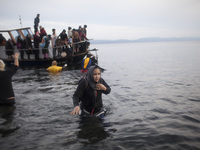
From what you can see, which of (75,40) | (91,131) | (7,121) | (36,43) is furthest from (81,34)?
(91,131)

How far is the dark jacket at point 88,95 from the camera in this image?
4398 millimetres

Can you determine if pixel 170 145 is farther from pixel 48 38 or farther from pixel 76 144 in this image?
pixel 48 38

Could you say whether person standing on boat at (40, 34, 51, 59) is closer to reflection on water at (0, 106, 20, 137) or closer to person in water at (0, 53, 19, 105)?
reflection on water at (0, 106, 20, 137)

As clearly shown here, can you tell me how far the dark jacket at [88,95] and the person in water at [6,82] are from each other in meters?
2.52

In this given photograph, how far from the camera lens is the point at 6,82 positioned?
5.75 m

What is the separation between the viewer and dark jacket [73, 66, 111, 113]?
4.40 metres

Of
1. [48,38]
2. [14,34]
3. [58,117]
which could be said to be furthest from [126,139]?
[14,34]

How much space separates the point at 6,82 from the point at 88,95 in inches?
118

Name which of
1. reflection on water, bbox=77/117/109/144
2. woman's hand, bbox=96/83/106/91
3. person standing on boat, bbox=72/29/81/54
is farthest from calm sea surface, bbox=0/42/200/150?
person standing on boat, bbox=72/29/81/54

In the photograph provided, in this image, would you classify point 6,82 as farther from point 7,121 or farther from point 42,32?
point 42,32

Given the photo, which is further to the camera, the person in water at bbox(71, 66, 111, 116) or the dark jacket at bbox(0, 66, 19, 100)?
the dark jacket at bbox(0, 66, 19, 100)

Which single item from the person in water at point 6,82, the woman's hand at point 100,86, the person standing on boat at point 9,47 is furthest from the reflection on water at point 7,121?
the person standing on boat at point 9,47

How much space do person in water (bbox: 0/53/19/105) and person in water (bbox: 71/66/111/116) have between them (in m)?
2.54

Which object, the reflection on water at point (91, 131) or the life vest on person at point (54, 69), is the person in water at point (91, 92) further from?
the life vest on person at point (54, 69)
